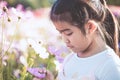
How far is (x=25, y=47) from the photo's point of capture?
13.4ft

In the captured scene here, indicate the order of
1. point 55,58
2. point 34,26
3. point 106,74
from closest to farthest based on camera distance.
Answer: point 106,74 < point 55,58 < point 34,26

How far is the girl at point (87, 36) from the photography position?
2.74 m

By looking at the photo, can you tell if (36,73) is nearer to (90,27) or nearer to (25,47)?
(25,47)

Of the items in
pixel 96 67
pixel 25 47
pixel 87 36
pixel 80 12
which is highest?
pixel 80 12

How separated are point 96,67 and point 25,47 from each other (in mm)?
1383

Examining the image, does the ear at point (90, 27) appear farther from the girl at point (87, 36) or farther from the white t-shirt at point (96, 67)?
the white t-shirt at point (96, 67)

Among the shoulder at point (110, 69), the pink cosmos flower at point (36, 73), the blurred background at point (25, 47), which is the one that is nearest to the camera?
the shoulder at point (110, 69)

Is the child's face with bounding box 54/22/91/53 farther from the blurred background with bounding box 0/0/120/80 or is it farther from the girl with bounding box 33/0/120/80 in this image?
the blurred background with bounding box 0/0/120/80

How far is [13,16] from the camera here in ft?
11.8

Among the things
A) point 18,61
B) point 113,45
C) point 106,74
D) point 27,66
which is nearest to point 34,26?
point 18,61

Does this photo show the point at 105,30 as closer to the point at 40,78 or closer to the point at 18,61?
the point at 40,78

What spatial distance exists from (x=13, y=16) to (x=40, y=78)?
472 mm

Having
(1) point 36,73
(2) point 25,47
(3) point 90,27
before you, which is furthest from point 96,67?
(2) point 25,47

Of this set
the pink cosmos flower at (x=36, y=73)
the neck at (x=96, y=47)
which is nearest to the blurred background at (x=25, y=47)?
the pink cosmos flower at (x=36, y=73)
